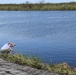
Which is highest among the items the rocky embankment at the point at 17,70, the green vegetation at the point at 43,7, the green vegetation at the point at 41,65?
the rocky embankment at the point at 17,70

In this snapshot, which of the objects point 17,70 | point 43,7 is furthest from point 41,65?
point 43,7

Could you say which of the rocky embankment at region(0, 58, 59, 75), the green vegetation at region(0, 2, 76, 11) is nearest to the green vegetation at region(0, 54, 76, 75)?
the rocky embankment at region(0, 58, 59, 75)

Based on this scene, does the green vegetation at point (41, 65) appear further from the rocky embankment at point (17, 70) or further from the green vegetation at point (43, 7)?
the green vegetation at point (43, 7)

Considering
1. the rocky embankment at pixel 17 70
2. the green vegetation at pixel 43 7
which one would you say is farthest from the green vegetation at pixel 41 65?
the green vegetation at pixel 43 7

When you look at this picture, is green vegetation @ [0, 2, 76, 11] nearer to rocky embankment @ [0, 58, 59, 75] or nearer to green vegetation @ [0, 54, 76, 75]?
green vegetation @ [0, 54, 76, 75]

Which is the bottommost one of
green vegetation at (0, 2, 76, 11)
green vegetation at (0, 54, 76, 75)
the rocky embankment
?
green vegetation at (0, 2, 76, 11)

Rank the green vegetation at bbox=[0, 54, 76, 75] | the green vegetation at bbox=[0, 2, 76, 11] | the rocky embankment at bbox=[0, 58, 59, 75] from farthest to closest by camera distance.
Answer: the green vegetation at bbox=[0, 2, 76, 11]
the green vegetation at bbox=[0, 54, 76, 75]
the rocky embankment at bbox=[0, 58, 59, 75]

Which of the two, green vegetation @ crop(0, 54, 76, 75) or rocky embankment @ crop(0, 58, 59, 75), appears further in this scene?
green vegetation @ crop(0, 54, 76, 75)

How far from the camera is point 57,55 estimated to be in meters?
13.4

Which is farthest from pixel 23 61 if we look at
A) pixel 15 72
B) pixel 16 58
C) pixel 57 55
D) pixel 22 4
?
pixel 22 4

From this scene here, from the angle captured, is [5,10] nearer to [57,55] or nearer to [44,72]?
[57,55]

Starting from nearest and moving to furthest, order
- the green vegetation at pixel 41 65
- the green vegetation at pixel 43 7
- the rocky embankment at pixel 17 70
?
the rocky embankment at pixel 17 70 < the green vegetation at pixel 41 65 < the green vegetation at pixel 43 7

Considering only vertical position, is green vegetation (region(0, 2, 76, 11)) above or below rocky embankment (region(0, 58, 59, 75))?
below

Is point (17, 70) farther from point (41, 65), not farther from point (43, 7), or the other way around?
point (43, 7)
